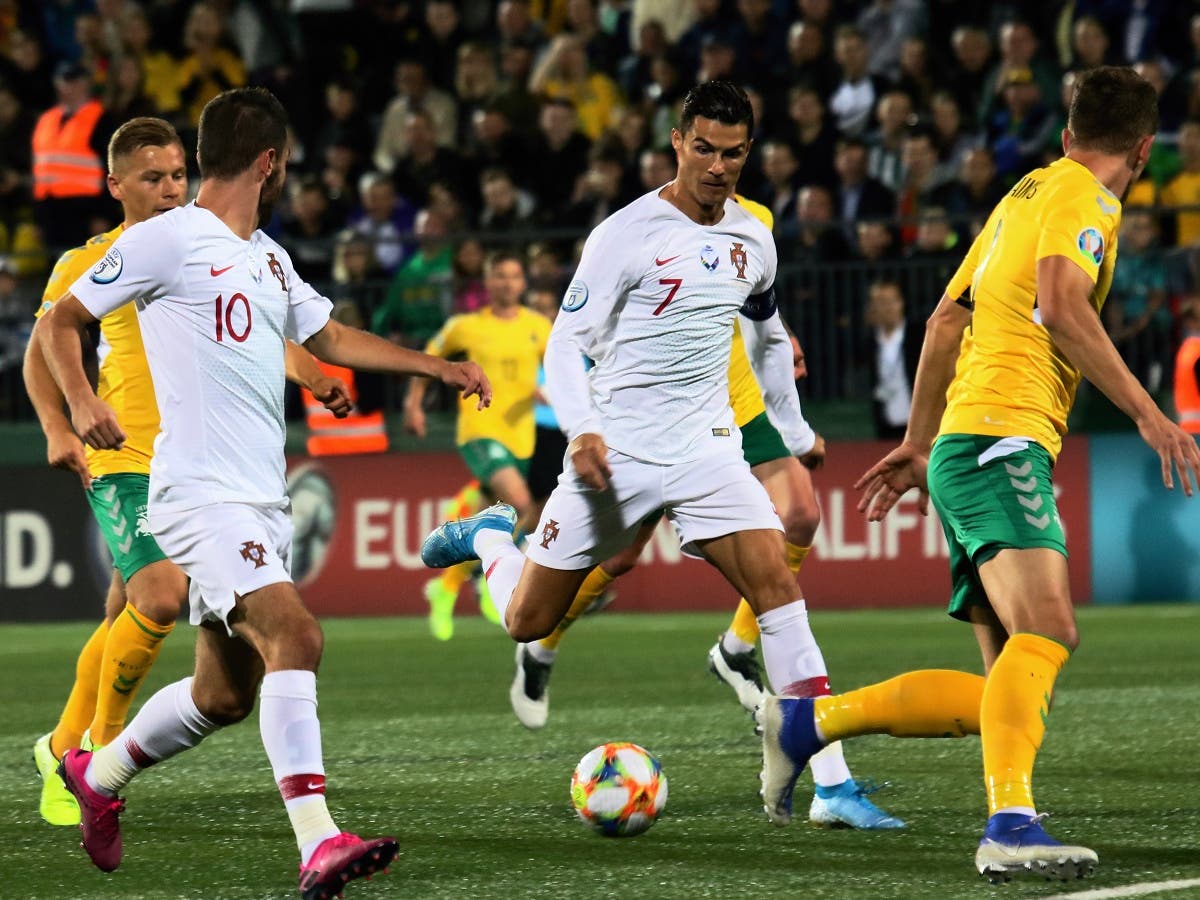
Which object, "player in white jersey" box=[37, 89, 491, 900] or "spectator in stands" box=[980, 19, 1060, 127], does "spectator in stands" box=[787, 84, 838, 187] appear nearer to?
"spectator in stands" box=[980, 19, 1060, 127]

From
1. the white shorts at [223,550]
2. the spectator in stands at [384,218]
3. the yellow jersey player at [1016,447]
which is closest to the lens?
the yellow jersey player at [1016,447]

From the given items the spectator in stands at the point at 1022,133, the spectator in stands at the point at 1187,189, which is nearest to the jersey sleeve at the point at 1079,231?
the spectator in stands at the point at 1187,189

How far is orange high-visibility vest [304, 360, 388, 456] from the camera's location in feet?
51.8

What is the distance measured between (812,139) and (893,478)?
411 inches

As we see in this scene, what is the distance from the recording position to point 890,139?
52.4ft

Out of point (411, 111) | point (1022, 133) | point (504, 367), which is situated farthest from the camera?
point (411, 111)

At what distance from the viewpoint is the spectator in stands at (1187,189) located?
14.9 meters

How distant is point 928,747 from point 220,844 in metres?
2.96

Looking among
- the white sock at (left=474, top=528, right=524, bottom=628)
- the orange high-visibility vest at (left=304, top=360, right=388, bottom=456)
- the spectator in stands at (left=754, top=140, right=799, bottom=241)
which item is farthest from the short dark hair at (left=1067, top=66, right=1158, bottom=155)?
the orange high-visibility vest at (left=304, top=360, right=388, bottom=456)

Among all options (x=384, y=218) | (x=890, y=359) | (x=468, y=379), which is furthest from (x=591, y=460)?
(x=384, y=218)

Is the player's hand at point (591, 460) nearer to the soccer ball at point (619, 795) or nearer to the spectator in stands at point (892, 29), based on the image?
the soccer ball at point (619, 795)

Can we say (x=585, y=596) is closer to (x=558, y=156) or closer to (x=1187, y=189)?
(x=1187, y=189)

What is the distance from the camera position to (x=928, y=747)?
8.16m

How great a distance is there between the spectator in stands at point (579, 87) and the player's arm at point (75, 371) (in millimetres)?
12150
